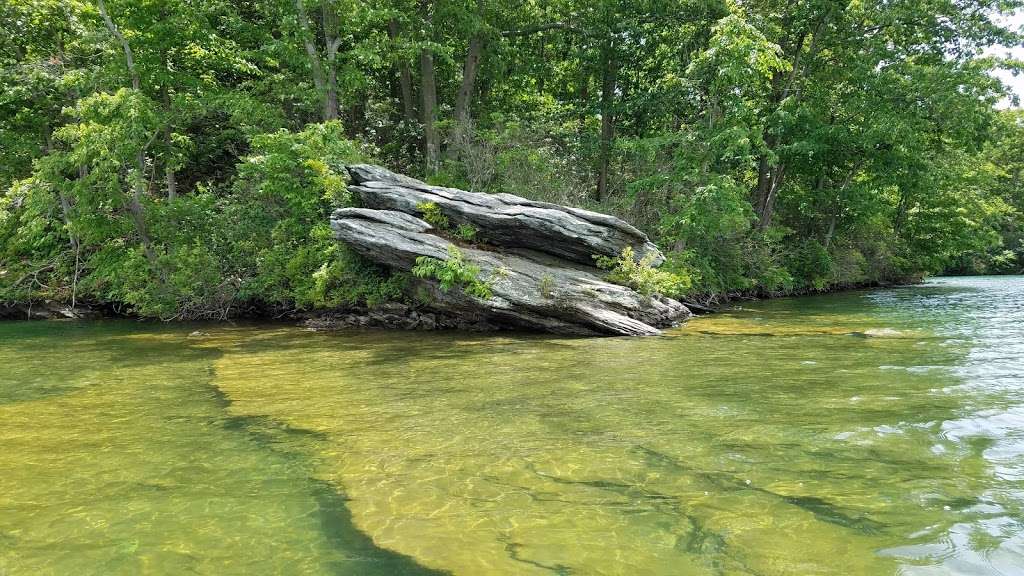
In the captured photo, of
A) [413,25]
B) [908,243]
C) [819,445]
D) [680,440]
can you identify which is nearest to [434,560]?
[680,440]

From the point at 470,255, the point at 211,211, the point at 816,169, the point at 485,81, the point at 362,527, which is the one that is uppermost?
the point at 485,81

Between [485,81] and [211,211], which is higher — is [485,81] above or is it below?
above

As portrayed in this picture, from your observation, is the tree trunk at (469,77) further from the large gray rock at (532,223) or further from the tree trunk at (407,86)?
the large gray rock at (532,223)

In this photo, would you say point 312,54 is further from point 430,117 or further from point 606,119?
point 606,119

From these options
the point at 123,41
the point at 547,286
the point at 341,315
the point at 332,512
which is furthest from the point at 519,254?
the point at 123,41

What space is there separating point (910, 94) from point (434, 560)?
962 inches

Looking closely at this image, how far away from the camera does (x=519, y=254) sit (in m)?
14.2

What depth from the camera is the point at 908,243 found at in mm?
31156

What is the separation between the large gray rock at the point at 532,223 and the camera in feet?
44.2

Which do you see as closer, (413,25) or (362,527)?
(362,527)

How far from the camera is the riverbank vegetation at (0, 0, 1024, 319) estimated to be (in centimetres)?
1636

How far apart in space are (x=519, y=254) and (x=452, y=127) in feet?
29.5

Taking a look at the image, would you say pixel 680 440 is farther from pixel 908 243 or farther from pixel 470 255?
pixel 908 243

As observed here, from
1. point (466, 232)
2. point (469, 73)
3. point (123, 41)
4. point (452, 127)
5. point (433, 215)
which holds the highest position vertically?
point (469, 73)
